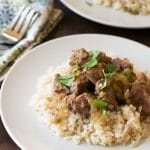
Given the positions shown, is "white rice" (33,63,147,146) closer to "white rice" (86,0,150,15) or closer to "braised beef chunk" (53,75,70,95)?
"braised beef chunk" (53,75,70,95)

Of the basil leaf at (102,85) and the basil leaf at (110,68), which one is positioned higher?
the basil leaf at (102,85)

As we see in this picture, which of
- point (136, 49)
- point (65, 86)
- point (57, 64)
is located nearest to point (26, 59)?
point (57, 64)

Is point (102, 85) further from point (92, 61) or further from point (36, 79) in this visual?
point (36, 79)

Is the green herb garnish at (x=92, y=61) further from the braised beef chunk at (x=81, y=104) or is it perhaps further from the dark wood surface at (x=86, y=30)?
the dark wood surface at (x=86, y=30)

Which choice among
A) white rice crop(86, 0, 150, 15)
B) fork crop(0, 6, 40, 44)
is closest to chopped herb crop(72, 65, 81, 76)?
fork crop(0, 6, 40, 44)

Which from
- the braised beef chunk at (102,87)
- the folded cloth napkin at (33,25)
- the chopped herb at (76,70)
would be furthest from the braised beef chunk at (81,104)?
the folded cloth napkin at (33,25)

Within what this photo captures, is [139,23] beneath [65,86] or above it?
beneath

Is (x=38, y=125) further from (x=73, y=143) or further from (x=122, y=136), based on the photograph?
(x=122, y=136)
